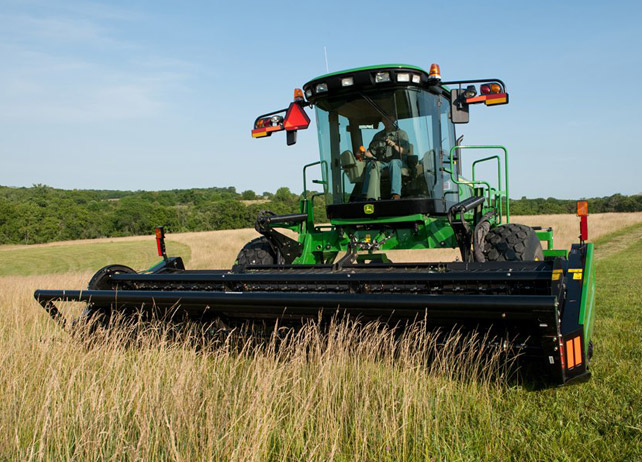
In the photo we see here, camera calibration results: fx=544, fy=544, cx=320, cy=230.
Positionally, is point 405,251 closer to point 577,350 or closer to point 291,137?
point 291,137

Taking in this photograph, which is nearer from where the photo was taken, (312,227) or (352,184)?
(352,184)

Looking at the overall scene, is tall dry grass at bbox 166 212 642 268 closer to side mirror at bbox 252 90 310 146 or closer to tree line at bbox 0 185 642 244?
side mirror at bbox 252 90 310 146

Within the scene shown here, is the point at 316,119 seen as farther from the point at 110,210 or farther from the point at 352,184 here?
the point at 110,210

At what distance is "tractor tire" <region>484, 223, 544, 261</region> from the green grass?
18.6 metres

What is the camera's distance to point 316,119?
601 cm

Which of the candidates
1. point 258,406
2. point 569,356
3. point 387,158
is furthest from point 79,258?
point 569,356

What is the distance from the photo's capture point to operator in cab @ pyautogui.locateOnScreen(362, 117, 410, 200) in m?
5.43

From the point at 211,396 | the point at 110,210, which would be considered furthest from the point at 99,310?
the point at 110,210

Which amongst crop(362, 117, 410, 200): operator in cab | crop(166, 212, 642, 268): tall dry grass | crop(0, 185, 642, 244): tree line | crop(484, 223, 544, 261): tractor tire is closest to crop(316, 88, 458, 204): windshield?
crop(362, 117, 410, 200): operator in cab

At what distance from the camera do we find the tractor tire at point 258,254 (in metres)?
5.85

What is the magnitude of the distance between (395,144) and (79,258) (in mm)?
25957

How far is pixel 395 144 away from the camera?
548 cm

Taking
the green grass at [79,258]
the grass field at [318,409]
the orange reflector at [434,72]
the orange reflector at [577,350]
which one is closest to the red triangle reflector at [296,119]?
the orange reflector at [434,72]

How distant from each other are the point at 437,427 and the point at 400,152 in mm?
3265
